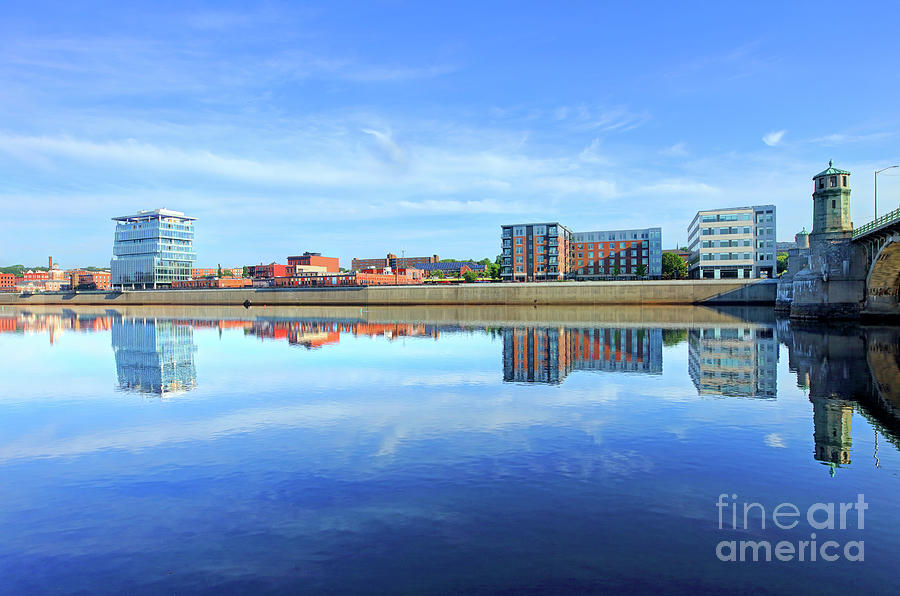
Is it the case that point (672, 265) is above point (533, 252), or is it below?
below

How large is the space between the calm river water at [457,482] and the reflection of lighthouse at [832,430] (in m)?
Result: 0.11

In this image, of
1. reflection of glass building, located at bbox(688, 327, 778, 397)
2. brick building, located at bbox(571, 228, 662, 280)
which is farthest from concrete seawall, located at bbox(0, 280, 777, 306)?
brick building, located at bbox(571, 228, 662, 280)

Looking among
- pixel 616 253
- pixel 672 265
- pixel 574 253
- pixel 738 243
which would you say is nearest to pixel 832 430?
pixel 738 243

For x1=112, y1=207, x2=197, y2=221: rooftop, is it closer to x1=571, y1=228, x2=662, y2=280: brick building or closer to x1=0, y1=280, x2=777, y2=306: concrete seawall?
x1=0, y1=280, x2=777, y2=306: concrete seawall

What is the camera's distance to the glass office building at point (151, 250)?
177625 millimetres

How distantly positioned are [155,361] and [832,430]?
38141mm

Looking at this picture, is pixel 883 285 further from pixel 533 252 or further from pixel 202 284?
pixel 202 284

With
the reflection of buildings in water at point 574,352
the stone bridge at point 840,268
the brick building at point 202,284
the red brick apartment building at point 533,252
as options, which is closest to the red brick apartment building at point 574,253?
the red brick apartment building at point 533,252

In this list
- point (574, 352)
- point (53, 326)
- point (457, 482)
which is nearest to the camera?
point (457, 482)

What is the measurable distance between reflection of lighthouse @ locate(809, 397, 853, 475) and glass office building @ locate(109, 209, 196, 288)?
18981cm

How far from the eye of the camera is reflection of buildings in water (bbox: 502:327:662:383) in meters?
29.8

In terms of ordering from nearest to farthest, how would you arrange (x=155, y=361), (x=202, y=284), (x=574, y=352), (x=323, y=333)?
(x=155, y=361) → (x=574, y=352) → (x=323, y=333) → (x=202, y=284)

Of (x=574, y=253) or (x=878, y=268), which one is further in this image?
(x=574, y=253)

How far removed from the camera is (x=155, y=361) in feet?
122
